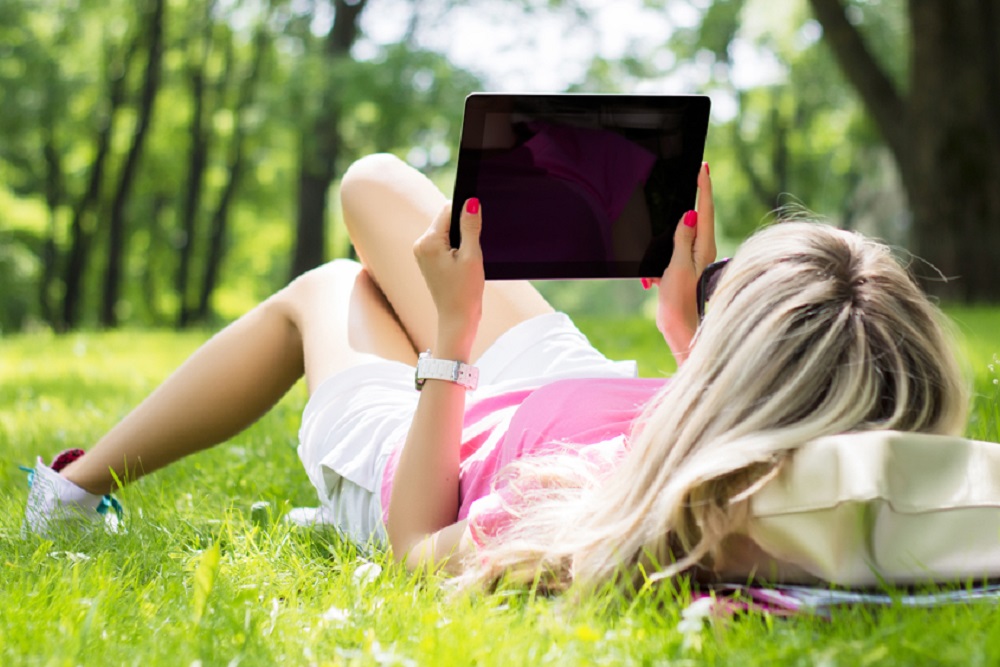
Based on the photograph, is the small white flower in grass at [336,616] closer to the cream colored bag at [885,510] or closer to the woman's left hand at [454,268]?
the woman's left hand at [454,268]

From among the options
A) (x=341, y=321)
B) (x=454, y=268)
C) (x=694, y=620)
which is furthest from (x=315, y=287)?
(x=694, y=620)

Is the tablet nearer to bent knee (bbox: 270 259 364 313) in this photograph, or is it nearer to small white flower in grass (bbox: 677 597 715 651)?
small white flower in grass (bbox: 677 597 715 651)

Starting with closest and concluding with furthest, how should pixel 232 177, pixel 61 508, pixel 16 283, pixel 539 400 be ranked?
pixel 539 400 → pixel 61 508 → pixel 232 177 → pixel 16 283

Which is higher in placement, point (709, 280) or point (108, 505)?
point (709, 280)

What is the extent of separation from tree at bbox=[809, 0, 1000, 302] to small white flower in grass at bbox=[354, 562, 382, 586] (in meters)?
10.00

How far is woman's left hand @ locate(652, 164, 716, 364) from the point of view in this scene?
2.53m

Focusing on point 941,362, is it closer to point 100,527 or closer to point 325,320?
point 325,320

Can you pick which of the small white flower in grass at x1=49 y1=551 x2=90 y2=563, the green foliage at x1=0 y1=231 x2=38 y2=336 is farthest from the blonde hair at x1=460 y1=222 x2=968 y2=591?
the green foliage at x1=0 y1=231 x2=38 y2=336

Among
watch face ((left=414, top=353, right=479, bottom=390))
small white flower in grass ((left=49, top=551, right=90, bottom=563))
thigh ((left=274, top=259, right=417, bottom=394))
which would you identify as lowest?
small white flower in grass ((left=49, top=551, right=90, bottom=563))

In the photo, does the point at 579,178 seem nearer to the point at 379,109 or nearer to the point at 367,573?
the point at 367,573

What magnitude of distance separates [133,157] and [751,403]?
18.8 meters

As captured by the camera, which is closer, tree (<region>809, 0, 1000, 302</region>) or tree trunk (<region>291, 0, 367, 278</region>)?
tree (<region>809, 0, 1000, 302</region>)

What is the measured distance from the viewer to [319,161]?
1605 centimetres

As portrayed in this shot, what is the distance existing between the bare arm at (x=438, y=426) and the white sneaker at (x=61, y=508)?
88 cm
